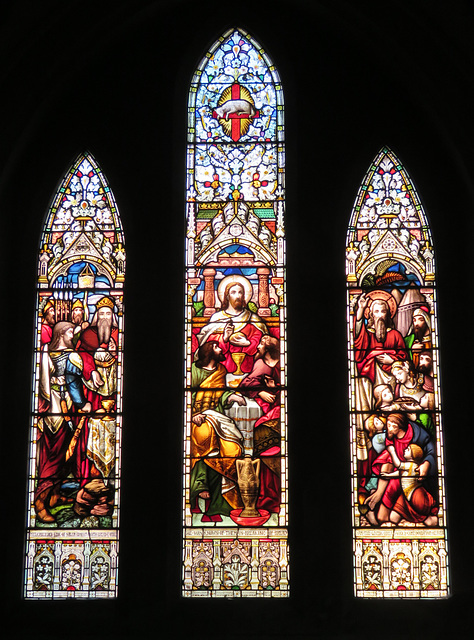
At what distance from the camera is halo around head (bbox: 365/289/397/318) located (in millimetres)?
9125

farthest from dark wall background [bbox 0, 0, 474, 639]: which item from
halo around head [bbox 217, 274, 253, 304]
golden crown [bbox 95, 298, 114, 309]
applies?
halo around head [bbox 217, 274, 253, 304]

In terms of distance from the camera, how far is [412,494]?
8672 mm

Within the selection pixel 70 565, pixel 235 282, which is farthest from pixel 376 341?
pixel 70 565

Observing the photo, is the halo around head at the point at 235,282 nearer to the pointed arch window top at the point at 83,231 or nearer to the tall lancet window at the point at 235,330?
the tall lancet window at the point at 235,330

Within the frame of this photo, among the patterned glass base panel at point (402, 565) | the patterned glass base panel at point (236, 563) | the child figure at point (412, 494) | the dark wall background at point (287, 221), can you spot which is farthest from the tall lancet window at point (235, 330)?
the child figure at point (412, 494)

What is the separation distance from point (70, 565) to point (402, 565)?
2.71 m

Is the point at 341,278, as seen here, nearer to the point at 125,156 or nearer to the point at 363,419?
the point at 363,419

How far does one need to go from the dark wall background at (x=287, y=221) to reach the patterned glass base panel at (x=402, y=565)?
10cm

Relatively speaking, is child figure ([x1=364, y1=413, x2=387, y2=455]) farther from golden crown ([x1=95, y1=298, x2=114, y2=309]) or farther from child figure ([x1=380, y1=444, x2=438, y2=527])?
golden crown ([x1=95, y1=298, x2=114, y2=309])

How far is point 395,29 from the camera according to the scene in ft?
29.7

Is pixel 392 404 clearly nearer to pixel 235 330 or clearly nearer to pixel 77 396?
pixel 235 330

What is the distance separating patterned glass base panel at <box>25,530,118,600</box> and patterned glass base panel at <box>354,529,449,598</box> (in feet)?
6.64

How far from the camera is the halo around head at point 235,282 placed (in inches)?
360

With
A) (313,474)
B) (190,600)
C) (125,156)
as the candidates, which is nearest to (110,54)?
(125,156)
